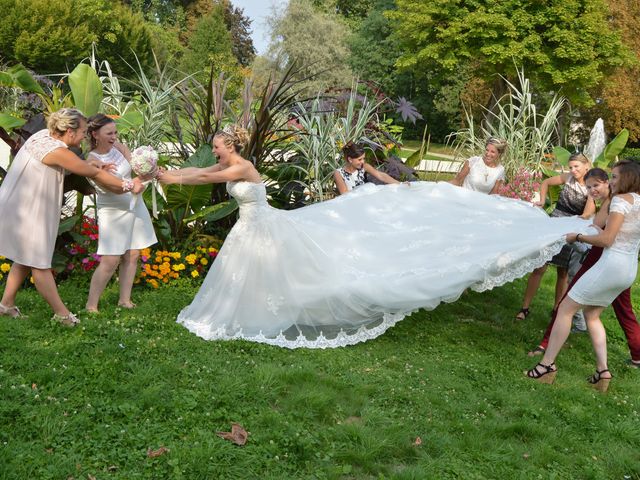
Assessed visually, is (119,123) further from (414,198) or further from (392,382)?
(392,382)

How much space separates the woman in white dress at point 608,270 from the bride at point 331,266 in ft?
1.74

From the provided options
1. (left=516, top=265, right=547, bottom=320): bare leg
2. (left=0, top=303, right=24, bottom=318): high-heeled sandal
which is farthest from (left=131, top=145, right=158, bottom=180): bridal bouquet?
(left=516, top=265, right=547, bottom=320): bare leg

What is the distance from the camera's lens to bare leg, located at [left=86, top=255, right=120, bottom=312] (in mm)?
5566

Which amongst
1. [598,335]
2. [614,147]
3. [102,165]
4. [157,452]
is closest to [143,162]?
[102,165]

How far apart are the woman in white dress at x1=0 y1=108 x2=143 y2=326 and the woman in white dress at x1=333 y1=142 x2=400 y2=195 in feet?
10.2

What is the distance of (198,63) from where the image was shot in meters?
42.1

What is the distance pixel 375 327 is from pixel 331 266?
69cm

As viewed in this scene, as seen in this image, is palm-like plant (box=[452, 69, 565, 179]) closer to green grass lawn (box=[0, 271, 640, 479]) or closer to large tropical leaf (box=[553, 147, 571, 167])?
large tropical leaf (box=[553, 147, 571, 167])

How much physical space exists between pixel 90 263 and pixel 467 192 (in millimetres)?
4189

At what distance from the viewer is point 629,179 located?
16.3ft

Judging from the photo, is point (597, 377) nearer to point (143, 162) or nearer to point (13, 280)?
point (143, 162)

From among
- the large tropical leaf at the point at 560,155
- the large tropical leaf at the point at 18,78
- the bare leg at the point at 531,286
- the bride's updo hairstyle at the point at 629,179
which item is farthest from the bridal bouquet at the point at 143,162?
the large tropical leaf at the point at 560,155

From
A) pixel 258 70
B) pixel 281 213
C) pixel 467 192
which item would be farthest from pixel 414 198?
pixel 258 70

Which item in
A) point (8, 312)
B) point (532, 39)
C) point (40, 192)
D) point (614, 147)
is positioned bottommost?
point (8, 312)
